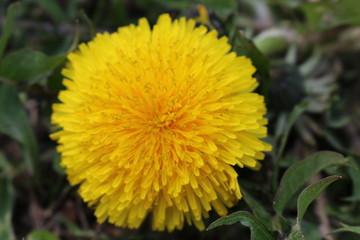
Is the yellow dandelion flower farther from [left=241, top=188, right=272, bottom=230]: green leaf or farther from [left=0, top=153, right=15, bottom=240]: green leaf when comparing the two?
[left=0, top=153, right=15, bottom=240]: green leaf

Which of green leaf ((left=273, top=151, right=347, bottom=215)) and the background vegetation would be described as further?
the background vegetation

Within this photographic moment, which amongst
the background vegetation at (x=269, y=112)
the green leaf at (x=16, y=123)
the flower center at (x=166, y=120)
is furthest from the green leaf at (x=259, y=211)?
the green leaf at (x=16, y=123)

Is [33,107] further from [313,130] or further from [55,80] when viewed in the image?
[313,130]

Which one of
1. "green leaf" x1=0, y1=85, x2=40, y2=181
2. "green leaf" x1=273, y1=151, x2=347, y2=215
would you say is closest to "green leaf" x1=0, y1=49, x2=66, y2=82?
"green leaf" x1=0, y1=85, x2=40, y2=181

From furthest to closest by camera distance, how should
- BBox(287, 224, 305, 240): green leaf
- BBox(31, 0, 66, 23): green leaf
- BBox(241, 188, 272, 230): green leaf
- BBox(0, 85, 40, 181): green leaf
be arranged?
BBox(31, 0, 66, 23): green leaf
BBox(0, 85, 40, 181): green leaf
BBox(241, 188, 272, 230): green leaf
BBox(287, 224, 305, 240): green leaf

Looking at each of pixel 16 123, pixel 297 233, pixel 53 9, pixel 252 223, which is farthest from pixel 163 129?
pixel 53 9

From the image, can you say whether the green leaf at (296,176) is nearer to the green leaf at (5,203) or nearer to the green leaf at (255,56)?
the green leaf at (255,56)
